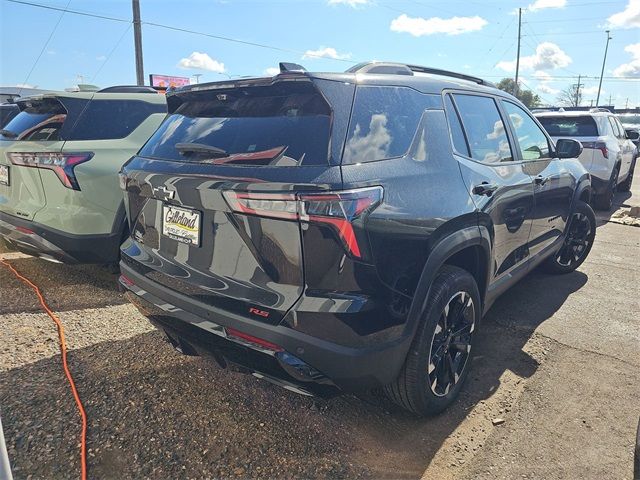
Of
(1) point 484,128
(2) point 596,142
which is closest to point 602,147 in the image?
(2) point 596,142

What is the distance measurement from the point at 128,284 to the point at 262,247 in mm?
1140

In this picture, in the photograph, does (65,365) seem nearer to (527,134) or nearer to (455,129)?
(455,129)

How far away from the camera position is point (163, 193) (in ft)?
7.82

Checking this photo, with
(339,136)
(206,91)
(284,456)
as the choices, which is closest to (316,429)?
(284,456)

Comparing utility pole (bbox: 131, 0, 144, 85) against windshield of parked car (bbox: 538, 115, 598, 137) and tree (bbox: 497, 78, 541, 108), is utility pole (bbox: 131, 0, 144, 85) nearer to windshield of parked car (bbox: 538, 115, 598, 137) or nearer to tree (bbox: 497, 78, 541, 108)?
windshield of parked car (bbox: 538, 115, 598, 137)

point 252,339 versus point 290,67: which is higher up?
point 290,67

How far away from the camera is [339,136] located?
6.64ft

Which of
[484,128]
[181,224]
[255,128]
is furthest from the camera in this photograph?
[484,128]

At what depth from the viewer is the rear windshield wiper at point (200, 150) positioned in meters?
2.24

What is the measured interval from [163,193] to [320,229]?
0.94 m

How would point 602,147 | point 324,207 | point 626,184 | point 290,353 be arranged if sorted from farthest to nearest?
point 626,184 < point 602,147 < point 290,353 < point 324,207

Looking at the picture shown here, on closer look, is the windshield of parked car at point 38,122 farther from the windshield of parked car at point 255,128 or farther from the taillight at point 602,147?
the taillight at point 602,147

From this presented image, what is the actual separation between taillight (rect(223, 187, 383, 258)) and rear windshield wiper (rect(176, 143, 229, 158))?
37cm

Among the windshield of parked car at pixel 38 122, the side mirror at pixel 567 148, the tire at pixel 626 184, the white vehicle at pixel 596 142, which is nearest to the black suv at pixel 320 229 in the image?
the windshield of parked car at pixel 38 122
